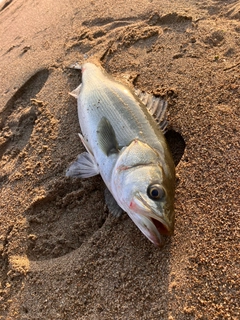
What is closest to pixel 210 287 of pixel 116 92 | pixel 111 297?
pixel 111 297

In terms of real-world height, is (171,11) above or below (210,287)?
above

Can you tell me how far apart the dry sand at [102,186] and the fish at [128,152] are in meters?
0.22

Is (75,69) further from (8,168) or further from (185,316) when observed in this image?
(185,316)

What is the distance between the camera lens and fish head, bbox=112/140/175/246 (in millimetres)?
2738

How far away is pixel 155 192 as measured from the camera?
9.31 feet

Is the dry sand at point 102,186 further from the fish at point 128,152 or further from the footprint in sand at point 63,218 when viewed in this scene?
the fish at point 128,152

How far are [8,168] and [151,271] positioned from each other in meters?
2.29

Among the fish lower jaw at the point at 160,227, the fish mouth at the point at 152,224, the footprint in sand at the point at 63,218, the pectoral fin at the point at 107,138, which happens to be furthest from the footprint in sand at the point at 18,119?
the fish lower jaw at the point at 160,227

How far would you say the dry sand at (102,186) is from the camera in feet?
9.07

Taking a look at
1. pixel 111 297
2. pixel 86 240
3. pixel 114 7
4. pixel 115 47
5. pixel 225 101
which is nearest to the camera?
pixel 111 297

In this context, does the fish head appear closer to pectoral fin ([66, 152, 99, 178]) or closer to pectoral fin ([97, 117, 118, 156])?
pectoral fin ([97, 117, 118, 156])

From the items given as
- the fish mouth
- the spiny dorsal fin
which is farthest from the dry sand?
the fish mouth

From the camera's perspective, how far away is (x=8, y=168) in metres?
4.12

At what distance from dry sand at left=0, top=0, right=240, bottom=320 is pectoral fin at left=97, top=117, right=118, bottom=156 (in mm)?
426
